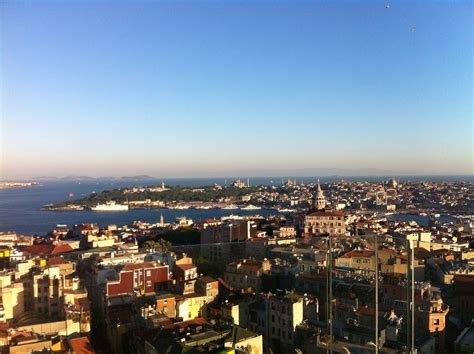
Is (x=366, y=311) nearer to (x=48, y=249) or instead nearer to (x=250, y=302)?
(x=250, y=302)

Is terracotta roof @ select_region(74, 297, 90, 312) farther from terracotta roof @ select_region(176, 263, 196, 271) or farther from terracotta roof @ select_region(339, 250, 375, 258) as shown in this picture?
terracotta roof @ select_region(339, 250, 375, 258)

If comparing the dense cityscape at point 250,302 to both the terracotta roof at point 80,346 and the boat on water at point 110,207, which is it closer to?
the terracotta roof at point 80,346

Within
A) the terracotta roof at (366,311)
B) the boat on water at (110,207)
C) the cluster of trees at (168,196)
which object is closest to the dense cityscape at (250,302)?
the terracotta roof at (366,311)

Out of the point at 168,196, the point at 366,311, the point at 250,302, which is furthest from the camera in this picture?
the point at 168,196

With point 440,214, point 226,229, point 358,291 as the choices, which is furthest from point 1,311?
point 440,214

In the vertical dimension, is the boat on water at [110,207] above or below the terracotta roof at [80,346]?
below

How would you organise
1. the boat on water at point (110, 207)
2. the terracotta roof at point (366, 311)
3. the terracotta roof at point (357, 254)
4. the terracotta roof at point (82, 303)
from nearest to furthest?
the terracotta roof at point (366, 311) → the terracotta roof at point (82, 303) → the terracotta roof at point (357, 254) → the boat on water at point (110, 207)

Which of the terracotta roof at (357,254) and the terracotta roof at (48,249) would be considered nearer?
the terracotta roof at (357,254)

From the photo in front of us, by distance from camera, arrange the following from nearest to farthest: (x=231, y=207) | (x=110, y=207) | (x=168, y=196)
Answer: (x=110, y=207), (x=231, y=207), (x=168, y=196)

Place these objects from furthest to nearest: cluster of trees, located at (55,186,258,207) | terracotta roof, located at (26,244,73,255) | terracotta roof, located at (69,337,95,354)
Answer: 1. cluster of trees, located at (55,186,258,207)
2. terracotta roof, located at (26,244,73,255)
3. terracotta roof, located at (69,337,95,354)

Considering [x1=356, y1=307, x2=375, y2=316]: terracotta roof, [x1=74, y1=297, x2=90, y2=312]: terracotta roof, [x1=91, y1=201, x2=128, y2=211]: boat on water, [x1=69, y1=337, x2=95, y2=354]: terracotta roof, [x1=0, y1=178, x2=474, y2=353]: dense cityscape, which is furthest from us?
[x1=91, y1=201, x2=128, y2=211]: boat on water

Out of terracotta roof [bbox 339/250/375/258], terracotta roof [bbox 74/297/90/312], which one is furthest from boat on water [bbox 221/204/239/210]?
terracotta roof [bbox 74/297/90/312]

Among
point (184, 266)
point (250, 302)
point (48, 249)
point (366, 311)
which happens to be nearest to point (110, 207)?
Result: point (48, 249)
